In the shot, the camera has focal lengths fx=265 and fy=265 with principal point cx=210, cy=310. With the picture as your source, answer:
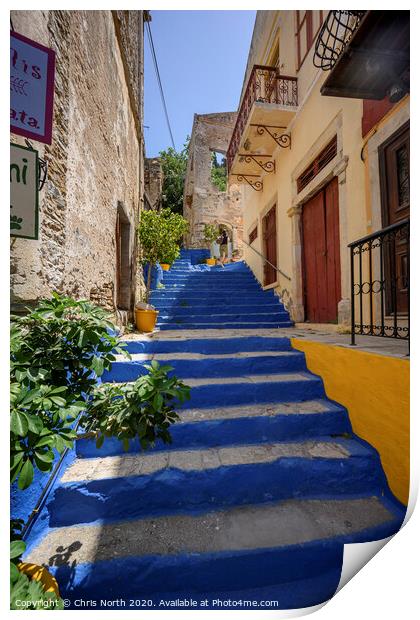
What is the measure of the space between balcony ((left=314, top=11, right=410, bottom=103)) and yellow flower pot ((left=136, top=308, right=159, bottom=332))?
4192 mm

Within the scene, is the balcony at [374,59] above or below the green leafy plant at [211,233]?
below

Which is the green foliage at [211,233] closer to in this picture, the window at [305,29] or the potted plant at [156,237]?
the potted plant at [156,237]

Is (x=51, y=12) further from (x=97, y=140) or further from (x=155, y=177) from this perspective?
(x=155, y=177)

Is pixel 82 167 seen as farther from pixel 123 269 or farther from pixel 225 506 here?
pixel 225 506

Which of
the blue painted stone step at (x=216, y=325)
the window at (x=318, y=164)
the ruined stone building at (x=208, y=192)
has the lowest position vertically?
the blue painted stone step at (x=216, y=325)

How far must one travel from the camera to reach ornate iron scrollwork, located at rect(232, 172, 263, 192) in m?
8.10

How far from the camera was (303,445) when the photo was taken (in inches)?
95.0

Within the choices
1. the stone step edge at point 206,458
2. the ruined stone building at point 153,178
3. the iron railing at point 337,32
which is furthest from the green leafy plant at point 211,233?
the stone step edge at point 206,458

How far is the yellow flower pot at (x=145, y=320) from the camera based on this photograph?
16.7ft

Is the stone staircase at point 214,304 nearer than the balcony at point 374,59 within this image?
No

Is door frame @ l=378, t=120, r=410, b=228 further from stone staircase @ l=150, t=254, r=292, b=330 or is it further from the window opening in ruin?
the window opening in ruin

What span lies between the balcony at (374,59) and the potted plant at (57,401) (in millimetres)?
3432

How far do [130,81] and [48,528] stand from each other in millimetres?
7464

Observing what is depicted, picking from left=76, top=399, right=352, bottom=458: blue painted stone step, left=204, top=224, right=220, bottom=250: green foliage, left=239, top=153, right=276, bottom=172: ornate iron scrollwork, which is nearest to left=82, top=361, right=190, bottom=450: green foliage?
left=76, top=399, right=352, bottom=458: blue painted stone step
